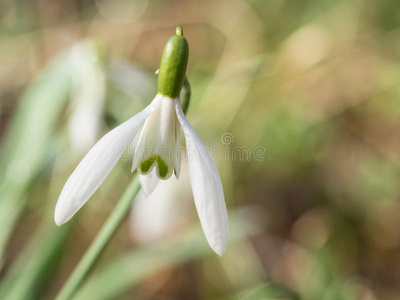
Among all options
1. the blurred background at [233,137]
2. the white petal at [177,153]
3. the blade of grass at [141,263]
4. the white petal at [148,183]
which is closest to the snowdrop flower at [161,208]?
the blurred background at [233,137]

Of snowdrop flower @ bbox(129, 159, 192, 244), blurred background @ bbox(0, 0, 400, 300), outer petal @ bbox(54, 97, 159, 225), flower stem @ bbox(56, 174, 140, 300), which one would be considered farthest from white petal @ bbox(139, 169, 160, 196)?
snowdrop flower @ bbox(129, 159, 192, 244)

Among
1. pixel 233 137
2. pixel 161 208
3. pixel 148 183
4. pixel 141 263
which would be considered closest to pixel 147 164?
pixel 148 183

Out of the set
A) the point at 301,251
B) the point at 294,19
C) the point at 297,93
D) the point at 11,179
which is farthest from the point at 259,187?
the point at 11,179

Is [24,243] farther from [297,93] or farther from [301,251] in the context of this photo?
[297,93]

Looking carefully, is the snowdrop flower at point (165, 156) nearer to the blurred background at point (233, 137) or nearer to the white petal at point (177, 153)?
the white petal at point (177, 153)

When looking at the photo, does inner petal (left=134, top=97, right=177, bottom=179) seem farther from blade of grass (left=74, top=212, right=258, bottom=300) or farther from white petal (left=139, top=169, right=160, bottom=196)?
blade of grass (left=74, top=212, right=258, bottom=300)

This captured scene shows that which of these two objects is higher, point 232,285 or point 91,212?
point 91,212

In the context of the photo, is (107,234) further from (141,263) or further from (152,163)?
(141,263)
